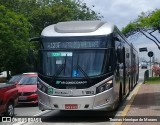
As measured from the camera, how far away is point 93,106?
41.3 ft

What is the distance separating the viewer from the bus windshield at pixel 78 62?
12914 mm

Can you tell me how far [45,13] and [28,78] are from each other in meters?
28.3

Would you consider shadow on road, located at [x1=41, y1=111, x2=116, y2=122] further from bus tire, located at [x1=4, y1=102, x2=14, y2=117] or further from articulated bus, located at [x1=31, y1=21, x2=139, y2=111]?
bus tire, located at [x1=4, y1=102, x2=14, y2=117]

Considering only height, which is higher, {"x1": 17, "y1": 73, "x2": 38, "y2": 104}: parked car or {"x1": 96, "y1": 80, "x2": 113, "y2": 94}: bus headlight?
{"x1": 96, "y1": 80, "x2": 113, "y2": 94}: bus headlight

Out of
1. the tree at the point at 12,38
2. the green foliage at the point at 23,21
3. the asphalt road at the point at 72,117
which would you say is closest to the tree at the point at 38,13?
the green foliage at the point at 23,21

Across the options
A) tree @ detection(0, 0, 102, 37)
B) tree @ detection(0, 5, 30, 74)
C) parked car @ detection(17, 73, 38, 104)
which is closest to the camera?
parked car @ detection(17, 73, 38, 104)

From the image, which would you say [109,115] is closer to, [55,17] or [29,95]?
[29,95]

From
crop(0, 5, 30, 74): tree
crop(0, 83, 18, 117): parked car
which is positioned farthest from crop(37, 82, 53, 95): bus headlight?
crop(0, 5, 30, 74): tree

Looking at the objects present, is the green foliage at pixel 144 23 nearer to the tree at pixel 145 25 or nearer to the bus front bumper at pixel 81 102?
the tree at pixel 145 25

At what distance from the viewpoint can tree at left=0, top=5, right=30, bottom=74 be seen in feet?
109

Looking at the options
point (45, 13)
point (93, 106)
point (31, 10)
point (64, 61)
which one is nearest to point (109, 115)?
point (93, 106)

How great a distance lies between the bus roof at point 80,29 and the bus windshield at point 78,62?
41 centimetres

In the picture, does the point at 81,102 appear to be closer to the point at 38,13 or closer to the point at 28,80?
the point at 28,80

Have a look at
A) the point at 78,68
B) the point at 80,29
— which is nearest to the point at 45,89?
the point at 78,68
